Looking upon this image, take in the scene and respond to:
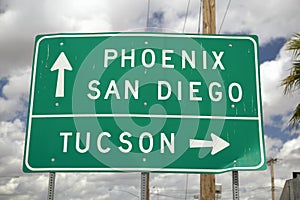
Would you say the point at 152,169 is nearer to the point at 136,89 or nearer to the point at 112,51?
the point at 136,89

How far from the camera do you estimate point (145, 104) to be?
3680 mm

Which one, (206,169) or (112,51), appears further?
(112,51)

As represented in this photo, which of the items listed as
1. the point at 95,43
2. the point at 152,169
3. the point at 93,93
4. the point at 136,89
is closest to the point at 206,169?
the point at 152,169

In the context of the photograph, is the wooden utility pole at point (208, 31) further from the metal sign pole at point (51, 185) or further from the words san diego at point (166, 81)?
the metal sign pole at point (51, 185)

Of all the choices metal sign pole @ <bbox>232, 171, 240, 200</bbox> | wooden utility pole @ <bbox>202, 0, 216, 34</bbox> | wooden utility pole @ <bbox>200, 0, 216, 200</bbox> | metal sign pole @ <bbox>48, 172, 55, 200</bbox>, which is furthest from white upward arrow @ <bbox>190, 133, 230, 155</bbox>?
wooden utility pole @ <bbox>202, 0, 216, 34</bbox>

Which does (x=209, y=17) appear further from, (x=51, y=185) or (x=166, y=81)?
(x=51, y=185)

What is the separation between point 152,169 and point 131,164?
18 cm

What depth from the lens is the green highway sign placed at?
3559 millimetres

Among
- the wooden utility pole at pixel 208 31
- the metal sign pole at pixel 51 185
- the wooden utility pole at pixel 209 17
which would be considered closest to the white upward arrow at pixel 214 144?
the metal sign pole at pixel 51 185

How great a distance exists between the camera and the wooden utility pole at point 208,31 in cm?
618

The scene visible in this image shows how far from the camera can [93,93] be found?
372 centimetres

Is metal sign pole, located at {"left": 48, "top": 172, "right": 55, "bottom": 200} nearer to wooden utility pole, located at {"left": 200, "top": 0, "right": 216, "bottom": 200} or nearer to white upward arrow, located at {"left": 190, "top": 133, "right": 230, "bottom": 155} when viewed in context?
white upward arrow, located at {"left": 190, "top": 133, "right": 230, "bottom": 155}

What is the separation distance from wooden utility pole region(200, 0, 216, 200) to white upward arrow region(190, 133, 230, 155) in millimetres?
2682

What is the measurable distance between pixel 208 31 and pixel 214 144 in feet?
11.3
